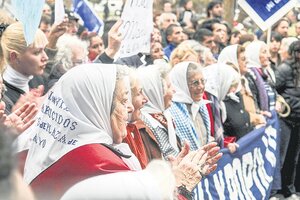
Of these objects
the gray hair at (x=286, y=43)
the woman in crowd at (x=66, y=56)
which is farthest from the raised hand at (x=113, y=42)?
the gray hair at (x=286, y=43)

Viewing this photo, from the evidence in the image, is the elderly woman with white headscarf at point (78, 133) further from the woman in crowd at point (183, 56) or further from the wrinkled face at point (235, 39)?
the wrinkled face at point (235, 39)

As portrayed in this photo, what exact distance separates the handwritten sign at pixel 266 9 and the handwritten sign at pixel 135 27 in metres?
2.34

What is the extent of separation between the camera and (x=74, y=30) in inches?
356

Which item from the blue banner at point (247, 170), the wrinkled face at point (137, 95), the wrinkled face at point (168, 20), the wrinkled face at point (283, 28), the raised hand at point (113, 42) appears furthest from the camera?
the wrinkled face at point (283, 28)

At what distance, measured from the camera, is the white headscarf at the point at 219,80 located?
792 centimetres

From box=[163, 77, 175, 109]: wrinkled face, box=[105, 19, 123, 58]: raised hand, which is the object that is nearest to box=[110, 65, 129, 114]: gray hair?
box=[163, 77, 175, 109]: wrinkled face

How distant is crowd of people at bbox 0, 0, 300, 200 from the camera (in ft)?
8.19

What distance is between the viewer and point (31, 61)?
5516 mm

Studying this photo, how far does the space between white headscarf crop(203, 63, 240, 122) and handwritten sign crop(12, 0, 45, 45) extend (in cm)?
312

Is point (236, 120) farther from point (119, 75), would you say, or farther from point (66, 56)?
point (119, 75)

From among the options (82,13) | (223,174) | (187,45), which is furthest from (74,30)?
(223,174)

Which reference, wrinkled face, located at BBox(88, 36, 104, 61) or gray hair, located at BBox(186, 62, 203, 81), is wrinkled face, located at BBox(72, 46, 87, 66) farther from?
wrinkled face, located at BBox(88, 36, 104, 61)

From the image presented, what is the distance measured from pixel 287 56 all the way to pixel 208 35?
105cm

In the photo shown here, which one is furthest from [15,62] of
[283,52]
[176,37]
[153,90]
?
[283,52]
